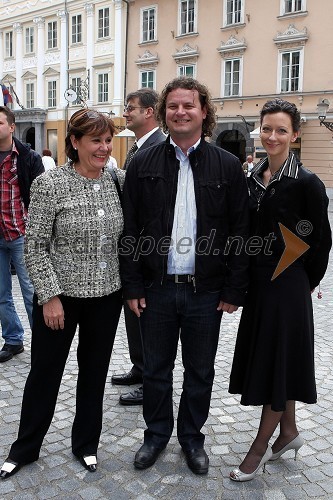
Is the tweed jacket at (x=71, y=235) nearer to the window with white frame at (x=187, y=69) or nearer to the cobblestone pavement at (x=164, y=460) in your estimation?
the cobblestone pavement at (x=164, y=460)

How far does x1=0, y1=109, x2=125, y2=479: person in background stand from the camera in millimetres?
2742

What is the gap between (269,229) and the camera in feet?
9.25

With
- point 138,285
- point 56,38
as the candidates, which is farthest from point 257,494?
point 56,38

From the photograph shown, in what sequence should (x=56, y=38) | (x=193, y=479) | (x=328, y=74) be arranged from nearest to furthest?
(x=193, y=479) → (x=328, y=74) → (x=56, y=38)

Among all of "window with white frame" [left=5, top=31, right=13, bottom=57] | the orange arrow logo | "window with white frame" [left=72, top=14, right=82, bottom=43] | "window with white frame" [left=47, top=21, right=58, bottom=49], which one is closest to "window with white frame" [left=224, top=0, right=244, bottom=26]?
"window with white frame" [left=72, top=14, right=82, bottom=43]

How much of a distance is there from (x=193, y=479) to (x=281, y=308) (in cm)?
113

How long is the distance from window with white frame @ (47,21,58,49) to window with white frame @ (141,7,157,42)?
274 inches

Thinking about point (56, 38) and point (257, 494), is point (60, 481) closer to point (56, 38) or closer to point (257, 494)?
point (257, 494)

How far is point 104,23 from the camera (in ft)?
93.7

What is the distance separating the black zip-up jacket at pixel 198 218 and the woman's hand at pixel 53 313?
41 cm

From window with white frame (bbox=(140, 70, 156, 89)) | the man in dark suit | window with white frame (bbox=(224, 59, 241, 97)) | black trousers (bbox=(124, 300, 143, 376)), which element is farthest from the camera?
window with white frame (bbox=(140, 70, 156, 89))

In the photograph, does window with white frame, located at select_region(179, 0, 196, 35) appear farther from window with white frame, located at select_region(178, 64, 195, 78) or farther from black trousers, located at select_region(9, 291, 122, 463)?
black trousers, located at select_region(9, 291, 122, 463)

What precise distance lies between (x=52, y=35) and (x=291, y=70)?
16.6 meters

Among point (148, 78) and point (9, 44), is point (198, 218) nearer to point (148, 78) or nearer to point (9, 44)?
point (148, 78)
